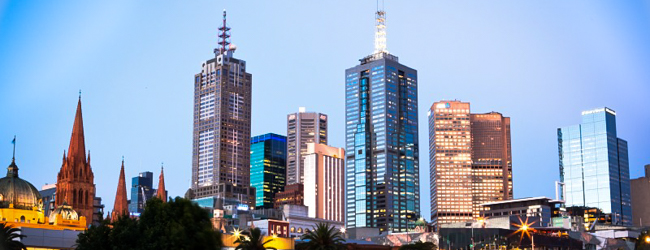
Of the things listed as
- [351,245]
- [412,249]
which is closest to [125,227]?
[412,249]

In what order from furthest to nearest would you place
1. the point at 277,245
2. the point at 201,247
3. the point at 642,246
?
the point at 642,246, the point at 277,245, the point at 201,247

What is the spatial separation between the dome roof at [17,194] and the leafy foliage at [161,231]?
89.9 meters

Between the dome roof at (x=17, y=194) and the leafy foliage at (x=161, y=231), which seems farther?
the dome roof at (x=17, y=194)

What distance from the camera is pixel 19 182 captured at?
195500 mm

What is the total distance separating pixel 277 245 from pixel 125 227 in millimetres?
44207

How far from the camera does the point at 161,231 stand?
339 ft

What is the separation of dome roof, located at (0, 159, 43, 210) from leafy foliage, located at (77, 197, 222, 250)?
89.9 m

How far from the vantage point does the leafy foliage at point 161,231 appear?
100 m

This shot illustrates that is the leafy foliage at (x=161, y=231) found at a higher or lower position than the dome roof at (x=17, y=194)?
lower

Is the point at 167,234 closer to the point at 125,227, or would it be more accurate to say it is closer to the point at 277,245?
the point at 125,227

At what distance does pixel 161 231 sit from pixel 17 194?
10114cm

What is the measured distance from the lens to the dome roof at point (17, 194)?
626 ft

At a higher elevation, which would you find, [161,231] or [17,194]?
[17,194]

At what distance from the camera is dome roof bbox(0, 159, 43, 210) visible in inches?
7515
